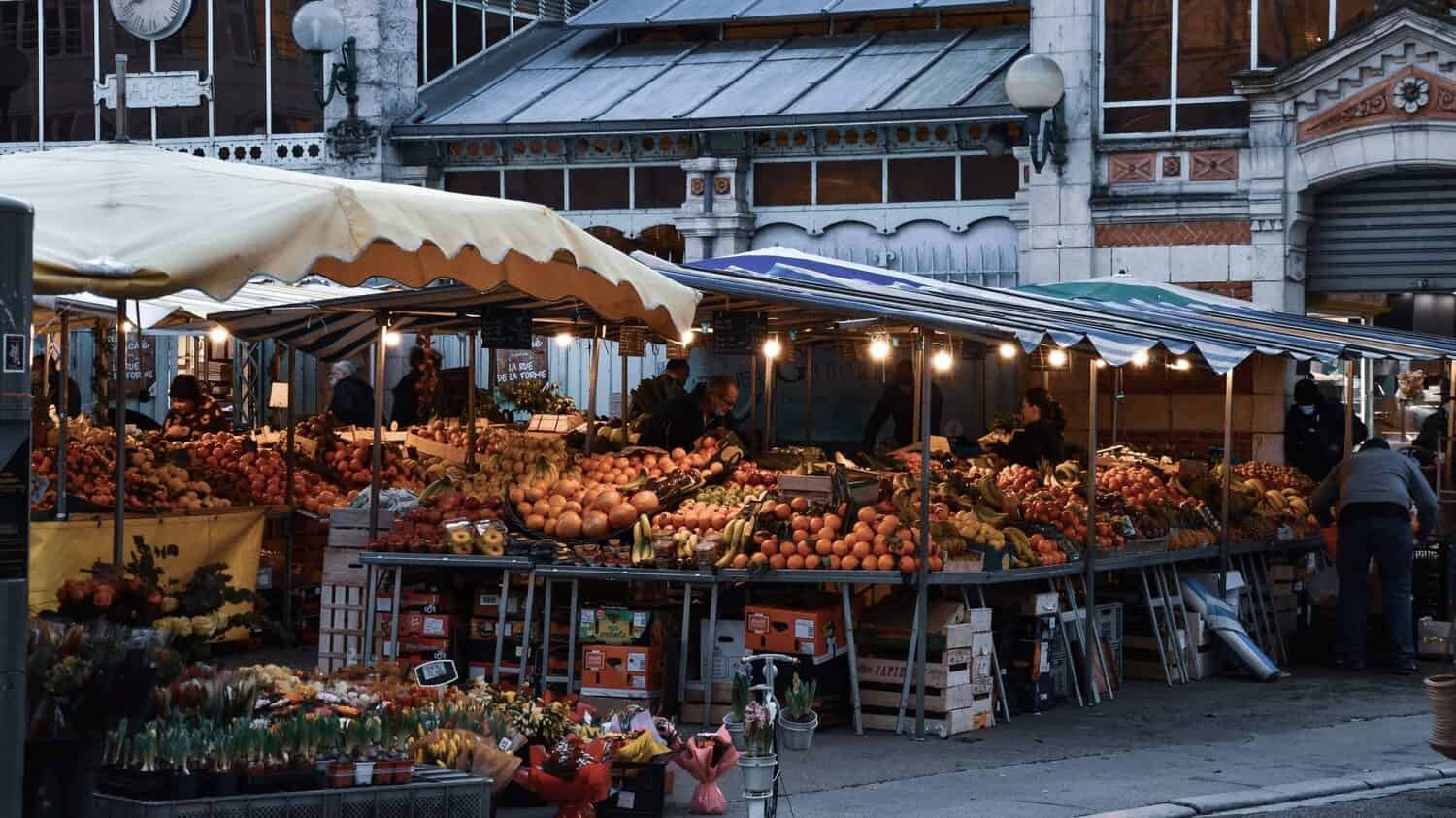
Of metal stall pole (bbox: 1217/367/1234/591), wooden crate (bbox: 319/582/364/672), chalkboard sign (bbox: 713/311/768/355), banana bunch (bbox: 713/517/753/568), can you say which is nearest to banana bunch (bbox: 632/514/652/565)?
banana bunch (bbox: 713/517/753/568)

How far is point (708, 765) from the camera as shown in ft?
31.8

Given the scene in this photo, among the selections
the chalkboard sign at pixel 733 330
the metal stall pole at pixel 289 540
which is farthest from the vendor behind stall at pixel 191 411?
the chalkboard sign at pixel 733 330

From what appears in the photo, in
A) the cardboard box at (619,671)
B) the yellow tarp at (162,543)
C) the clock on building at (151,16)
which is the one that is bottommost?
the cardboard box at (619,671)

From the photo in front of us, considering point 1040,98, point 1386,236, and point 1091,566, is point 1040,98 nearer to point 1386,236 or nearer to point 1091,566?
point 1386,236

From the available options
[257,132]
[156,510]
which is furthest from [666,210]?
[156,510]

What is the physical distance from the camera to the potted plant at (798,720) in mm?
8023

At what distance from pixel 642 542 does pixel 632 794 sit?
3.32 meters

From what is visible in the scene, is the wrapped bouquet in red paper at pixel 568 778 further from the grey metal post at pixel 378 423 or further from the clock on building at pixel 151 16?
the clock on building at pixel 151 16

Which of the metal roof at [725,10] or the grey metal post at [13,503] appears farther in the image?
the metal roof at [725,10]

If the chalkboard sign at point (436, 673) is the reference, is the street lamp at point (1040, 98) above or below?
above

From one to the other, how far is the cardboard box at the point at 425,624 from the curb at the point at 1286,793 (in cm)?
496

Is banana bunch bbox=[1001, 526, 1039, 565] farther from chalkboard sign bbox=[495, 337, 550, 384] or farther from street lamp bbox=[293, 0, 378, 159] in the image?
street lamp bbox=[293, 0, 378, 159]

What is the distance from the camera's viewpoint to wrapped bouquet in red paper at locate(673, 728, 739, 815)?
31.7 ft

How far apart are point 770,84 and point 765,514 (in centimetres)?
1331
